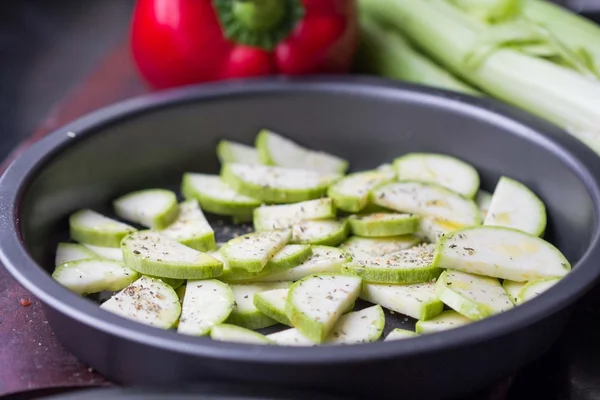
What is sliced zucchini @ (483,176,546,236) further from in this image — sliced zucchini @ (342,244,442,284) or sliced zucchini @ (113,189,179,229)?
sliced zucchini @ (113,189,179,229)

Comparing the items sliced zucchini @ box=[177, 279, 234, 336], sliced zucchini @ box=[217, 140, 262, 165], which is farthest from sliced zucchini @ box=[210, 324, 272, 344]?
sliced zucchini @ box=[217, 140, 262, 165]

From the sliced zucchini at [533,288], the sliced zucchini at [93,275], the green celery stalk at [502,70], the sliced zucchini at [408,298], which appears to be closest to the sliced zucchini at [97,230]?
the sliced zucchini at [93,275]

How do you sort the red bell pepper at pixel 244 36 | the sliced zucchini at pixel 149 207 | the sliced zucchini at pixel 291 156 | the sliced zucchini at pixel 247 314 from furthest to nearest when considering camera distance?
the red bell pepper at pixel 244 36, the sliced zucchini at pixel 291 156, the sliced zucchini at pixel 149 207, the sliced zucchini at pixel 247 314

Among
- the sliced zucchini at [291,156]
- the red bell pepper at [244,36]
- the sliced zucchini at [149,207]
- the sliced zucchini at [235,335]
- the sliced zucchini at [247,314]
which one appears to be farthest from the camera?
the red bell pepper at [244,36]

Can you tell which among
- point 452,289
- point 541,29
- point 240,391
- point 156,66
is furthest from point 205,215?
point 541,29

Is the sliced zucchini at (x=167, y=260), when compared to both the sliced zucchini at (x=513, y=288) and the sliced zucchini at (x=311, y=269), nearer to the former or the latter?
the sliced zucchini at (x=311, y=269)

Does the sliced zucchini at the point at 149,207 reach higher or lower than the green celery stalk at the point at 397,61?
lower
